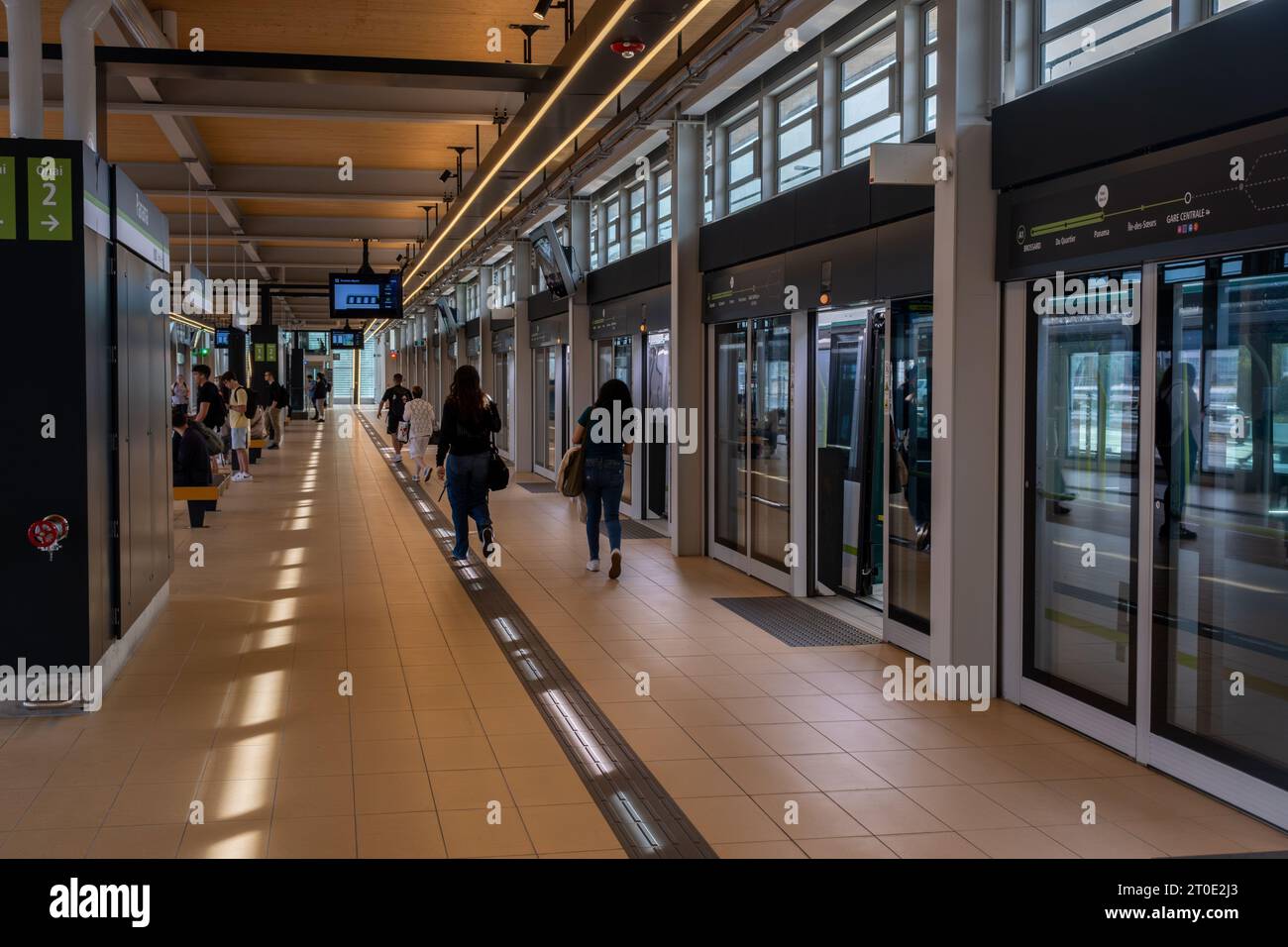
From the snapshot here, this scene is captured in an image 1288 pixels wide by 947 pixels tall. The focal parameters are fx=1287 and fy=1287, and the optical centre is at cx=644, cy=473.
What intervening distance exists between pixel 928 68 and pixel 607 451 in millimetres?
3679

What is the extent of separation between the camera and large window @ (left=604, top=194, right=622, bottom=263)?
1584 centimetres

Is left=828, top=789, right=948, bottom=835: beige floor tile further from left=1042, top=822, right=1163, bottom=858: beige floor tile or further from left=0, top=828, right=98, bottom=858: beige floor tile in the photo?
left=0, top=828, right=98, bottom=858: beige floor tile

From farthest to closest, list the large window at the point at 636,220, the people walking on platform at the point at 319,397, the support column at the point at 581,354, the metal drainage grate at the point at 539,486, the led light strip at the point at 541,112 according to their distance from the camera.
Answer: the people walking on platform at the point at 319,397 < the metal drainage grate at the point at 539,486 < the support column at the point at 581,354 < the large window at the point at 636,220 < the led light strip at the point at 541,112

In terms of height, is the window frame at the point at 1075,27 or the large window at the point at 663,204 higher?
the large window at the point at 663,204

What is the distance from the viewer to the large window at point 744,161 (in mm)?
10445

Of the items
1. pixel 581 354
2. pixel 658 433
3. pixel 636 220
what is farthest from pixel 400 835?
pixel 581 354

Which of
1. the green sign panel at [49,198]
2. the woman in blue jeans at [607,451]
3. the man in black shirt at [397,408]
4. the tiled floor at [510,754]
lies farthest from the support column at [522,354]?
the green sign panel at [49,198]

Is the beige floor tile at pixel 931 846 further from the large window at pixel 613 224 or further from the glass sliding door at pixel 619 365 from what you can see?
the large window at pixel 613 224

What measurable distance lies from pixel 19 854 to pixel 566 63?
16.1ft

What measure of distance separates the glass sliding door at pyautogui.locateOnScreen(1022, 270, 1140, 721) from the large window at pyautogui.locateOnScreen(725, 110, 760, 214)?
16.4 feet

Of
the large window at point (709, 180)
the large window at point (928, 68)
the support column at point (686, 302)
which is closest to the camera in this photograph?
the large window at point (928, 68)

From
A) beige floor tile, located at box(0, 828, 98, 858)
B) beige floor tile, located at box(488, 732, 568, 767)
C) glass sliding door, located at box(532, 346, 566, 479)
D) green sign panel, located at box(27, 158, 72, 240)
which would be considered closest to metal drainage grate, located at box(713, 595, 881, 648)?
beige floor tile, located at box(488, 732, 568, 767)

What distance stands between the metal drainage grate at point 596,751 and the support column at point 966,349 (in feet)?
5.96
